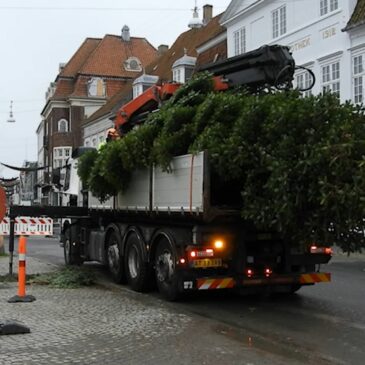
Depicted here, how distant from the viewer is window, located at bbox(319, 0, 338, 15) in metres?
23.9

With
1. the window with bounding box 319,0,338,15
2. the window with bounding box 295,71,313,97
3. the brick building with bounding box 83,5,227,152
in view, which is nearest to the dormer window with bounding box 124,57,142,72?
the brick building with bounding box 83,5,227,152

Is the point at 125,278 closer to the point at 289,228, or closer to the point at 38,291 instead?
the point at 38,291

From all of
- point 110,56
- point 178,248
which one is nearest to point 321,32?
point 178,248

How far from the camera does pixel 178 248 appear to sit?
10000mm

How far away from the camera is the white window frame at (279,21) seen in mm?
26938

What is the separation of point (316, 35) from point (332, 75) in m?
1.95

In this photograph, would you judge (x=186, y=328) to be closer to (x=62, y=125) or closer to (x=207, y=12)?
(x=207, y=12)

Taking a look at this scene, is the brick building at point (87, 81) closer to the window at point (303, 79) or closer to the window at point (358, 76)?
the window at point (303, 79)

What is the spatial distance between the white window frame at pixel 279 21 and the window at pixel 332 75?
356 cm

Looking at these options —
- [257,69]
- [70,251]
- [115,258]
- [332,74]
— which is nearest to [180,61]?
[332,74]

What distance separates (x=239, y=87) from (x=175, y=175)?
1837mm

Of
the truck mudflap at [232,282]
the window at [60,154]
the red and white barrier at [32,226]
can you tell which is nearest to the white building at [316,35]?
the red and white barrier at [32,226]

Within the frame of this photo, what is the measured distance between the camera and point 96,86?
64.1 metres

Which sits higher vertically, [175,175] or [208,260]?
[175,175]
